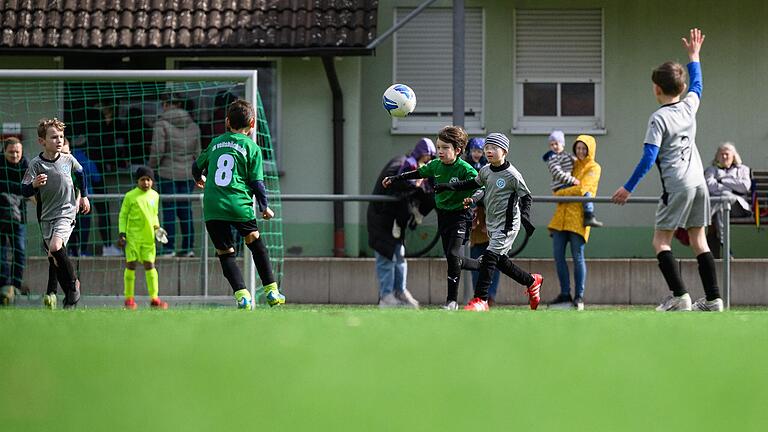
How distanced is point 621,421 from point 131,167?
11919 millimetres

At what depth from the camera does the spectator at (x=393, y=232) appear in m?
13.4

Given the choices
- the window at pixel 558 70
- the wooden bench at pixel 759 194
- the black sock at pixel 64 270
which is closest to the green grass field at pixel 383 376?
the black sock at pixel 64 270

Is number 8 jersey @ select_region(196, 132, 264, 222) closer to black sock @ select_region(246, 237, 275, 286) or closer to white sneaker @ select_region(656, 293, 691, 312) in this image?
black sock @ select_region(246, 237, 275, 286)

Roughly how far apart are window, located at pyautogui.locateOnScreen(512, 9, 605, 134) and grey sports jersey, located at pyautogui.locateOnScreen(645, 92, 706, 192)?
7.81 meters

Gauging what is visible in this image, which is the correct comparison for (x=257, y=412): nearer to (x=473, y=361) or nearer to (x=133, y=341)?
(x=473, y=361)

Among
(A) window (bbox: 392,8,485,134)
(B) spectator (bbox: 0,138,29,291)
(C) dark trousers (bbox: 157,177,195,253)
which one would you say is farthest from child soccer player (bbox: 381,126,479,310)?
(A) window (bbox: 392,8,485,134)

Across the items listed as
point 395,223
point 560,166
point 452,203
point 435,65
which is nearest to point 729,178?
point 560,166

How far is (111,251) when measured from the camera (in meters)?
14.7

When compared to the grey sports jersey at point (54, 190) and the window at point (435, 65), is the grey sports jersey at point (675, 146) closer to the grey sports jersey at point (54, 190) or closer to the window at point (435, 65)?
the grey sports jersey at point (54, 190)

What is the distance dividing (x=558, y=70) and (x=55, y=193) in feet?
27.2

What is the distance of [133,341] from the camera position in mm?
5637

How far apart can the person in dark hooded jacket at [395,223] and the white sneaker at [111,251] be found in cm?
291

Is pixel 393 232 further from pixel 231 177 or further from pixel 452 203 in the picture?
pixel 231 177

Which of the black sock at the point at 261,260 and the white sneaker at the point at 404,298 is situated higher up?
the black sock at the point at 261,260
